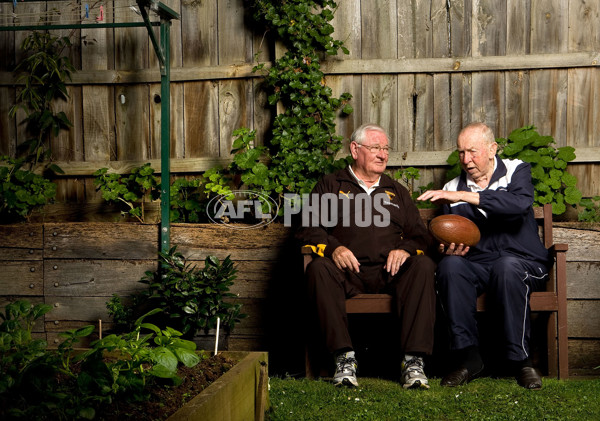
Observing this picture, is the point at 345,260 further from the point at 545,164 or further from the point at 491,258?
the point at 545,164

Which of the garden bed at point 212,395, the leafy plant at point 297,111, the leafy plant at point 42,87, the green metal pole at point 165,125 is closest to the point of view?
the garden bed at point 212,395

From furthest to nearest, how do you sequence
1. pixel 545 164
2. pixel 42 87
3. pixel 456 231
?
1. pixel 42 87
2. pixel 545 164
3. pixel 456 231

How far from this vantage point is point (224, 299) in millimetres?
4387

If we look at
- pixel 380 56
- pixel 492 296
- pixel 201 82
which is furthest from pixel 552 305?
pixel 201 82

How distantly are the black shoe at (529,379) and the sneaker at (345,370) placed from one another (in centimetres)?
84

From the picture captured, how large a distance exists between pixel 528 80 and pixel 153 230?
2797 mm

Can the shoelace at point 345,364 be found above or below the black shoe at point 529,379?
above

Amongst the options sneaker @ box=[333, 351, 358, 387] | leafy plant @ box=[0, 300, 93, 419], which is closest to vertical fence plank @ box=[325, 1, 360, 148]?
sneaker @ box=[333, 351, 358, 387]

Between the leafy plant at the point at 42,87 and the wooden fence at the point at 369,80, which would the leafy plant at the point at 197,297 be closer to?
the wooden fence at the point at 369,80

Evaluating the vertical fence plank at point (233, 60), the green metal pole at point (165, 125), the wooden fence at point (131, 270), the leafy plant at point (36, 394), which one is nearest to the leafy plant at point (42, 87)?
the wooden fence at point (131, 270)

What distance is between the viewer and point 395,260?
12.4 feet

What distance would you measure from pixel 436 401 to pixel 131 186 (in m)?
2.82

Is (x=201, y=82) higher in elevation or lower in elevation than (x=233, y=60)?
lower

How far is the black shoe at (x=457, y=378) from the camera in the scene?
3.49 m
